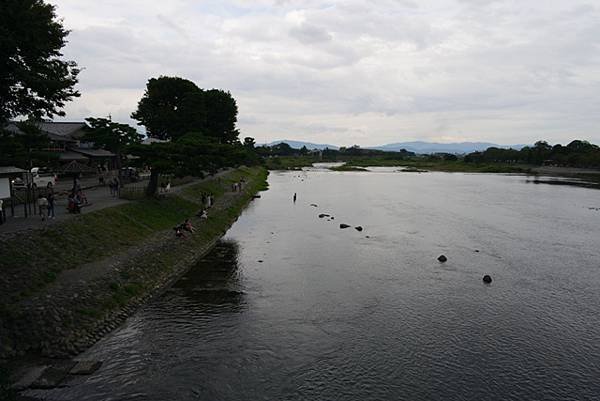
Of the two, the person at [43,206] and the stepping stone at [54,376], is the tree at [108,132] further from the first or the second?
the stepping stone at [54,376]

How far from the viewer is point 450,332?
638 inches

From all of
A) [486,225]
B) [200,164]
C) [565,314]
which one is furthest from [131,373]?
[486,225]

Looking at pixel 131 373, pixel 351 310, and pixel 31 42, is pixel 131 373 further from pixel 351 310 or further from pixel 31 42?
pixel 31 42

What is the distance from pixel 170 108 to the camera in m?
61.3

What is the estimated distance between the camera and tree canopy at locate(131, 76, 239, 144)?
190 ft

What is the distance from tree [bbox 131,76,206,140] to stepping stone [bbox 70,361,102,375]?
4705 centimetres

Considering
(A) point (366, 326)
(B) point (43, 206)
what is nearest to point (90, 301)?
(B) point (43, 206)

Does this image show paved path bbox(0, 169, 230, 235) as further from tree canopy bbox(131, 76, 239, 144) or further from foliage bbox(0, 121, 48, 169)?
tree canopy bbox(131, 76, 239, 144)

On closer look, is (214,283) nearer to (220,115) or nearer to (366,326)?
(366,326)

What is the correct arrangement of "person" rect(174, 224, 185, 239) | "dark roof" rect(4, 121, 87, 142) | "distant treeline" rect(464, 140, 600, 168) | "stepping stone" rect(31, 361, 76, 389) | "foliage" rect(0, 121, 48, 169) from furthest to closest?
"distant treeline" rect(464, 140, 600, 168) → "dark roof" rect(4, 121, 87, 142) → "person" rect(174, 224, 185, 239) → "foliage" rect(0, 121, 48, 169) → "stepping stone" rect(31, 361, 76, 389)

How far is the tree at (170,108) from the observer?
57.7m

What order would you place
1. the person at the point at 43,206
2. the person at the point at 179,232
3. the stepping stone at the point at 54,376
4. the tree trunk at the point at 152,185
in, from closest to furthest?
the stepping stone at the point at 54,376
the person at the point at 43,206
the person at the point at 179,232
the tree trunk at the point at 152,185

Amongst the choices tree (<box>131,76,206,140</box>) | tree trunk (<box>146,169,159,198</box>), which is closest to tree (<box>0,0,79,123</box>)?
tree trunk (<box>146,169,159,198</box>)

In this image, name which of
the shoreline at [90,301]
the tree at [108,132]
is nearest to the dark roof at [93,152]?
the tree at [108,132]
